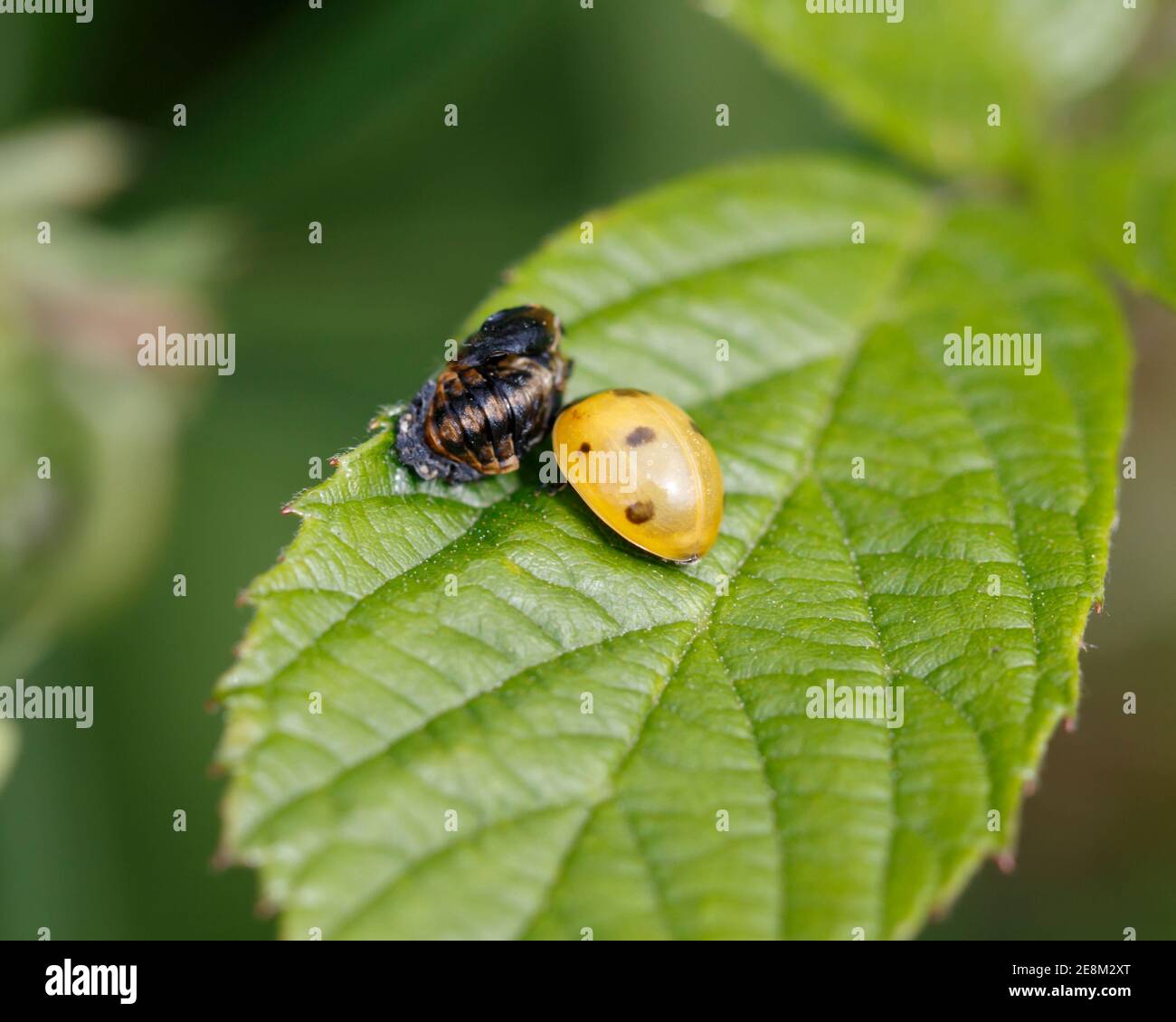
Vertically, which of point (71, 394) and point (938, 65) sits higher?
point (938, 65)

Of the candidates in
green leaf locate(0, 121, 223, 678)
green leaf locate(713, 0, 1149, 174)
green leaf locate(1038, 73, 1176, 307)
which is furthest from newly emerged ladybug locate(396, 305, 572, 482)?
green leaf locate(0, 121, 223, 678)

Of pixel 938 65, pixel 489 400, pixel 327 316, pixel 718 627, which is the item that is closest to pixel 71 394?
pixel 327 316

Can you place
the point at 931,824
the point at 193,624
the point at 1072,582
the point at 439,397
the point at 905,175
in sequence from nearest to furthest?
the point at 931,824
the point at 1072,582
the point at 439,397
the point at 905,175
the point at 193,624

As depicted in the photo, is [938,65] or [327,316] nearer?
[938,65]

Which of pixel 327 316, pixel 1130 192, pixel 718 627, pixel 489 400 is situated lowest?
pixel 718 627

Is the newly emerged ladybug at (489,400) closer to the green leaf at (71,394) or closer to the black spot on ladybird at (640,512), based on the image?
the black spot on ladybird at (640,512)

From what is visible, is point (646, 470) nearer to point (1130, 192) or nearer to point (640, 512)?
point (640, 512)

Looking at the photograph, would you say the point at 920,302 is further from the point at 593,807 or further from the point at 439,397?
the point at 593,807
